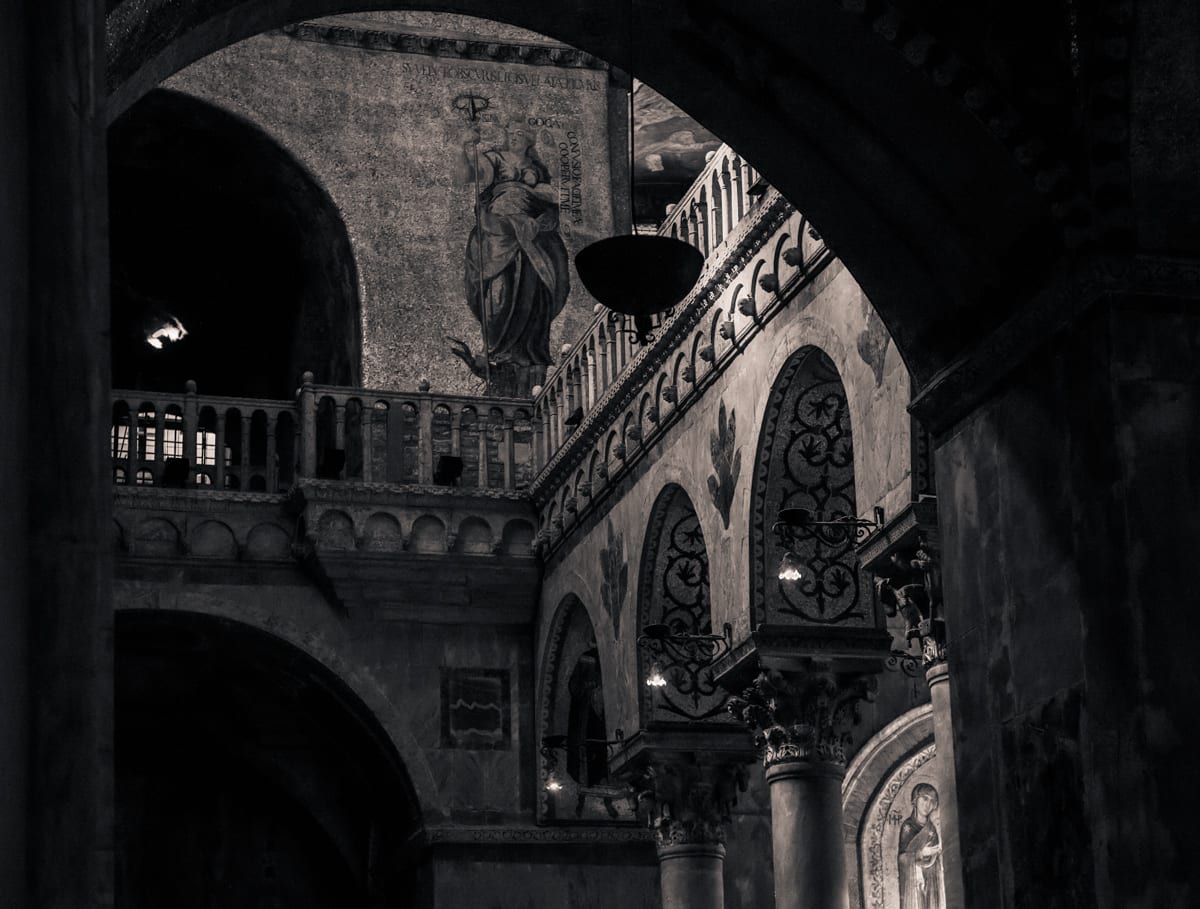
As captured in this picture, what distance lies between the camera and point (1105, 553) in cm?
636

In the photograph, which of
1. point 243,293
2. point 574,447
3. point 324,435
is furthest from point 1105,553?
point 243,293

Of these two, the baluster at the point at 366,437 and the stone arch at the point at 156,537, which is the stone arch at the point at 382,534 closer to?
the baluster at the point at 366,437

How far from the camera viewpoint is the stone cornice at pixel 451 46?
19.9m

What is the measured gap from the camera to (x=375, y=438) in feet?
58.4

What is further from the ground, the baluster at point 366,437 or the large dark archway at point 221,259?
the large dark archway at point 221,259

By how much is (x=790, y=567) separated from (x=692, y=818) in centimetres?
352

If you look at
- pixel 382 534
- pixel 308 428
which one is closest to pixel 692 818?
pixel 382 534

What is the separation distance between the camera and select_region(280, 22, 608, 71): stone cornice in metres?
19.9

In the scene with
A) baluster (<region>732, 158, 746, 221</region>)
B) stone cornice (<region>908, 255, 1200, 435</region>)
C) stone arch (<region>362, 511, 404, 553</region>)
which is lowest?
stone cornice (<region>908, 255, 1200, 435</region>)

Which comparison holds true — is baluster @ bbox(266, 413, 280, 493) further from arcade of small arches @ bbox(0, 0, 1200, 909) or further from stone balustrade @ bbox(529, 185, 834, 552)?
stone balustrade @ bbox(529, 185, 834, 552)

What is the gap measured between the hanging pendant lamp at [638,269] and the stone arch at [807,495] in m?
3.27

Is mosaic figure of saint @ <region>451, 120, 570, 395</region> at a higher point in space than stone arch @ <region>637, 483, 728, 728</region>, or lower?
higher

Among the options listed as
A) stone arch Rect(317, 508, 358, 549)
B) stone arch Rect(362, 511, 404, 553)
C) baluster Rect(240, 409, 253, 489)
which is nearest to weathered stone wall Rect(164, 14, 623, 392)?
baluster Rect(240, 409, 253, 489)

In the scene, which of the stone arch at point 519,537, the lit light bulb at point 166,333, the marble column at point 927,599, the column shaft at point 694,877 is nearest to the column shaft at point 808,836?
the marble column at point 927,599
